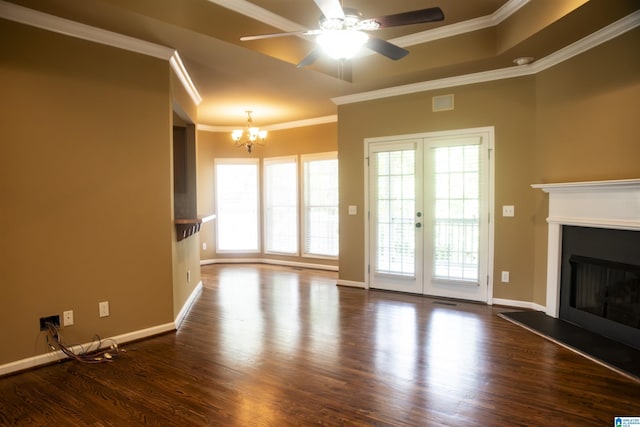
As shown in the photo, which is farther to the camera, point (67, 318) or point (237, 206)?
point (237, 206)

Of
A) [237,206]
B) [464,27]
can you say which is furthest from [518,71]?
[237,206]

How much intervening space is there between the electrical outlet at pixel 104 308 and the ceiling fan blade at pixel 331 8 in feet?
9.58

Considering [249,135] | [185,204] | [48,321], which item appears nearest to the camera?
[48,321]

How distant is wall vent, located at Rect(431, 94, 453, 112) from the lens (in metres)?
4.70

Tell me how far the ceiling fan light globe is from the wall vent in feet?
8.00

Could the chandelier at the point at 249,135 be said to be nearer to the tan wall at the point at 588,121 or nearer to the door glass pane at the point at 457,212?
the door glass pane at the point at 457,212

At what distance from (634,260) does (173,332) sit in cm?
417

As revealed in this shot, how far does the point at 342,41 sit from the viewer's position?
8.40 feet

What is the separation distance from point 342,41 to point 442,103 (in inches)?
102

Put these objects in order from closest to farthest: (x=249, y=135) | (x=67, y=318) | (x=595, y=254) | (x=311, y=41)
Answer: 1. (x=67, y=318)
2. (x=595, y=254)
3. (x=311, y=41)
4. (x=249, y=135)

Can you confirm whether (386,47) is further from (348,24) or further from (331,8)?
(331,8)

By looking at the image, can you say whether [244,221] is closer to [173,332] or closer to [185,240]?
Answer: [185,240]

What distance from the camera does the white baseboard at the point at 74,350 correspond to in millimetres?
2846

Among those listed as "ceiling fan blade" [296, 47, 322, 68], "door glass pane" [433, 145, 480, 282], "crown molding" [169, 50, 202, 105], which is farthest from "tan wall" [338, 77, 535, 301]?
"crown molding" [169, 50, 202, 105]
